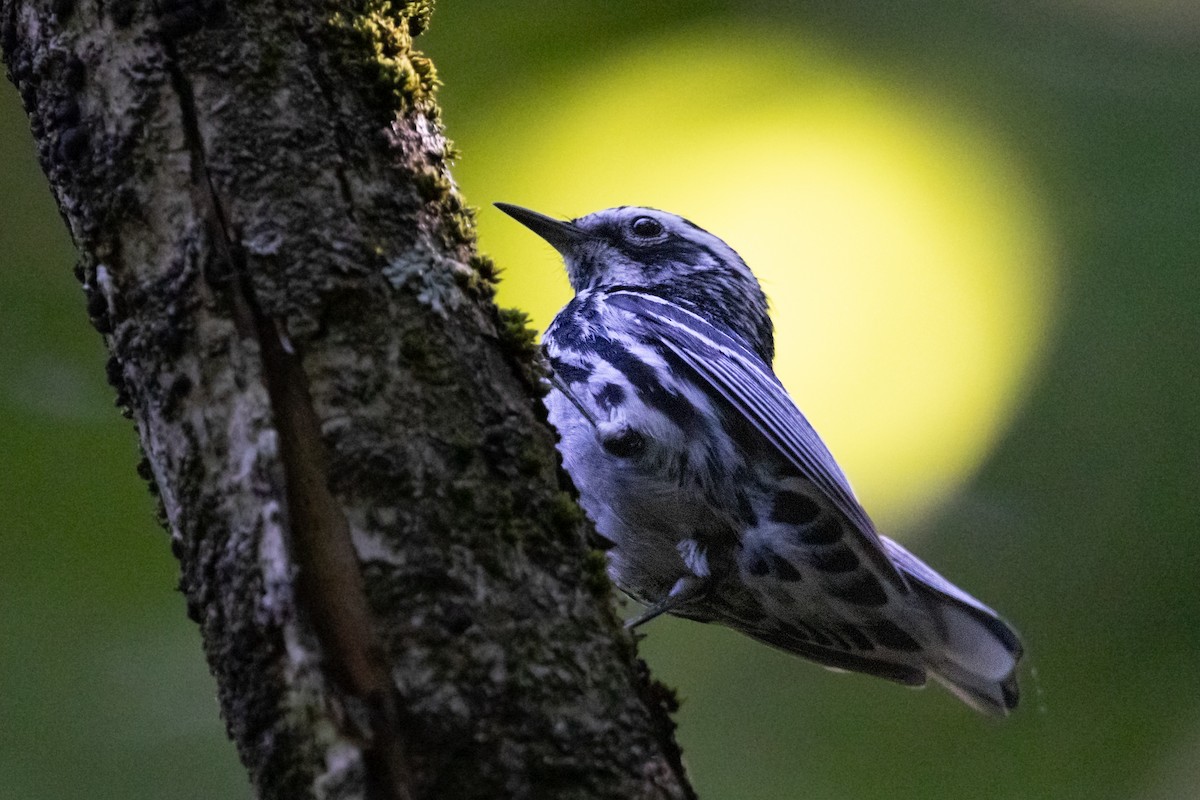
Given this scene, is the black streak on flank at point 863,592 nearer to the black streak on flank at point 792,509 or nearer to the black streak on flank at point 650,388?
the black streak on flank at point 792,509

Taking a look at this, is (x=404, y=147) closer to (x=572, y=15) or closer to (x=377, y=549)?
(x=377, y=549)

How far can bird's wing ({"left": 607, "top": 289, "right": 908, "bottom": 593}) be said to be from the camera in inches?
156

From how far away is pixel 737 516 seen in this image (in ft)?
13.5

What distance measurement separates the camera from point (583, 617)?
1.99 metres

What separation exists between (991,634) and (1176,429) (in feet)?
5.63

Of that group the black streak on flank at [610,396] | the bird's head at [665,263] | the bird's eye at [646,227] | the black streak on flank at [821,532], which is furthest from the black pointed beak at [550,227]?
the black streak on flank at [821,532]

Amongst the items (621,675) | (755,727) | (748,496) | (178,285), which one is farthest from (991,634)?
(178,285)

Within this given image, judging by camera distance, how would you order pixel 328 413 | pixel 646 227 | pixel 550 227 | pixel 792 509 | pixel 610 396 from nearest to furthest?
pixel 328 413, pixel 792 509, pixel 610 396, pixel 550 227, pixel 646 227

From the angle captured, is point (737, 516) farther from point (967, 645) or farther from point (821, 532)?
point (967, 645)

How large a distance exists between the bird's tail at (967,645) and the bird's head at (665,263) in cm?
157

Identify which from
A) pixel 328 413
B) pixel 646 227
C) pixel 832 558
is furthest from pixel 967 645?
pixel 328 413

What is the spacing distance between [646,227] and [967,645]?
2506 millimetres

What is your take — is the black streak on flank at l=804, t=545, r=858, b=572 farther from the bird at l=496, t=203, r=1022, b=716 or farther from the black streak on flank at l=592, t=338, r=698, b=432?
the black streak on flank at l=592, t=338, r=698, b=432

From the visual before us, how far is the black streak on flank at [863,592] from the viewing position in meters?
4.21
